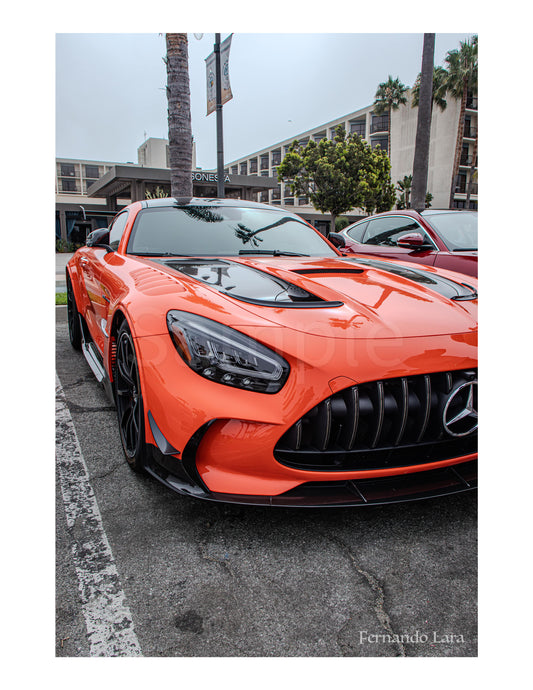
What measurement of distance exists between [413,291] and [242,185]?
2883cm

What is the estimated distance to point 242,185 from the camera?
96.1 ft

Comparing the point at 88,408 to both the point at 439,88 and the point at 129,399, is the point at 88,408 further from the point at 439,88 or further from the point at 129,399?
the point at 439,88

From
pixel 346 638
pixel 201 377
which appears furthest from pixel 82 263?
pixel 346 638

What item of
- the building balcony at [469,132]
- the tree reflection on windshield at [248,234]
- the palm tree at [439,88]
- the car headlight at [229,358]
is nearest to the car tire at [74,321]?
the tree reflection on windshield at [248,234]

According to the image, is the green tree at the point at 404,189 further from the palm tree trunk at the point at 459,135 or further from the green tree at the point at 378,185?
the green tree at the point at 378,185

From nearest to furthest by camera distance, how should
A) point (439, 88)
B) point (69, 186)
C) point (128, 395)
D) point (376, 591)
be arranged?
1. point (376, 591)
2. point (128, 395)
3. point (439, 88)
4. point (69, 186)

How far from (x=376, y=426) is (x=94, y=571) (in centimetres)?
100

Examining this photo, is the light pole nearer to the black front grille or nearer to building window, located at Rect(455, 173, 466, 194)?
the black front grille

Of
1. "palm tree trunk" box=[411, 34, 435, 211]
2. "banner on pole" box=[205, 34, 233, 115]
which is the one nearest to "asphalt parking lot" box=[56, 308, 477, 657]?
"banner on pole" box=[205, 34, 233, 115]

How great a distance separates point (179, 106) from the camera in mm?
7188

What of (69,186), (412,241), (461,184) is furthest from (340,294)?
(69,186)

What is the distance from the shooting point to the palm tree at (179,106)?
22.4 ft

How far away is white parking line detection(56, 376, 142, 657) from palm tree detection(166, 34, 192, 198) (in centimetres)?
632

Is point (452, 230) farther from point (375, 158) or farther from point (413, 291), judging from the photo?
point (375, 158)
